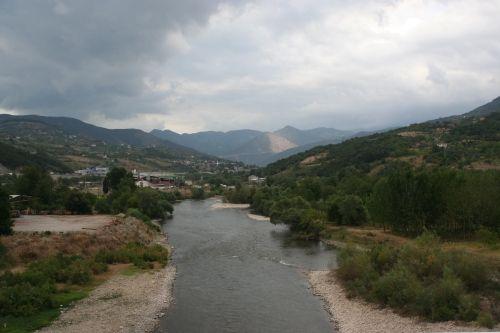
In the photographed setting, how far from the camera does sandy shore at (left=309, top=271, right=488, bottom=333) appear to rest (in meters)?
26.7

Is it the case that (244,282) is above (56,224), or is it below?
below

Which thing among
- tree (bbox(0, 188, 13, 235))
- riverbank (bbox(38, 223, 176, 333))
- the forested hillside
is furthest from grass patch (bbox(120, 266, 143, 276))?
the forested hillside

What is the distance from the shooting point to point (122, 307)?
32.1 m

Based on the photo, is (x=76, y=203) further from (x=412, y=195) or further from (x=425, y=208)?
(x=425, y=208)

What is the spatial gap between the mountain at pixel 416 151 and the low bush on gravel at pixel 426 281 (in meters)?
76.6

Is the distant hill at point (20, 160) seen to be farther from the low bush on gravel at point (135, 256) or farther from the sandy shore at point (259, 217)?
the low bush on gravel at point (135, 256)

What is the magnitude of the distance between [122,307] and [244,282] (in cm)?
1138

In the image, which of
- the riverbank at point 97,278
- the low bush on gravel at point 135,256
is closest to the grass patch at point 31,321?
the riverbank at point 97,278

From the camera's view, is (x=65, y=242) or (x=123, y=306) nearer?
(x=123, y=306)

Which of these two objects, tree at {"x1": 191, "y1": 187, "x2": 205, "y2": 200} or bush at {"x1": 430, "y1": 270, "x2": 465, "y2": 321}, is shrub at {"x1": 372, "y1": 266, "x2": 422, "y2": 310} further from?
tree at {"x1": 191, "y1": 187, "x2": 205, "y2": 200}

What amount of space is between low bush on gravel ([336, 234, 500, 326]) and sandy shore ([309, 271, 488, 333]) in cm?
83

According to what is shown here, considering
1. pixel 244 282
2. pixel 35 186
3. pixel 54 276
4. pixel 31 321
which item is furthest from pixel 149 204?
pixel 31 321

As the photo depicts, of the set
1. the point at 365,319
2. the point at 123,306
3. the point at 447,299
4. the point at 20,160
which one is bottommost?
the point at 365,319

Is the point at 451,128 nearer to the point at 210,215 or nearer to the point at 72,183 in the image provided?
the point at 210,215
